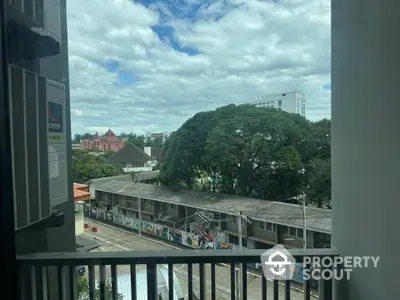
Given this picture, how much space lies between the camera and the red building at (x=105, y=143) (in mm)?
1484

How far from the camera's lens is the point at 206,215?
1396 mm

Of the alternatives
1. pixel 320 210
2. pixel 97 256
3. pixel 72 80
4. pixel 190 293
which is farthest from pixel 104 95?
pixel 320 210

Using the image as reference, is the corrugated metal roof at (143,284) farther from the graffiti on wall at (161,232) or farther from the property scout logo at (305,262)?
the property scout logo at (305,262)

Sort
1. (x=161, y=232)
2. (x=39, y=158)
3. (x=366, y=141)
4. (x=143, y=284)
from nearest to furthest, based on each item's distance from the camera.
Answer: (x=366, y=141) → (x=39, y=158) → (x=143, y=284) → (x=161, y=232)

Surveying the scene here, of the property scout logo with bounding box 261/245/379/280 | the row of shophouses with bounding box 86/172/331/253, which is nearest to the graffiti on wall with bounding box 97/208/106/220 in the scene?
the row of shophouses with bounding box 86/172/331/253

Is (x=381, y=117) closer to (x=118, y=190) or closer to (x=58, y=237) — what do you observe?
(x=118, y=190)

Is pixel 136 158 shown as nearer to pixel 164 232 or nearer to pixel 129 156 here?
pixel 129 156

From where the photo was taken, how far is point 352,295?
1.19m

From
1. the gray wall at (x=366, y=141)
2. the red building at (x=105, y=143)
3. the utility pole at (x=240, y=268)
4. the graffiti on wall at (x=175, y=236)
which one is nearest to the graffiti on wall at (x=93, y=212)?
the red building at (x=105, y=143)

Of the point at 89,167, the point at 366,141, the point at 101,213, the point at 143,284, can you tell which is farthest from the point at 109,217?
the point at 366,141

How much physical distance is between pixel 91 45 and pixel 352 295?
183cm

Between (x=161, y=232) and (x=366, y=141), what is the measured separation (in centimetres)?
107

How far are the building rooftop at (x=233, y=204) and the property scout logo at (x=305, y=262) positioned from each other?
14 cm

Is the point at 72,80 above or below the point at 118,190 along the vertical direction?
above
